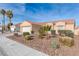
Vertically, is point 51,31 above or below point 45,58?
above

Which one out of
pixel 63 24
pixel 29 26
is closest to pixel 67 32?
pixel 63 24

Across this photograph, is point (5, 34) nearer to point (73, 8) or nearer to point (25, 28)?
point (25, 28)

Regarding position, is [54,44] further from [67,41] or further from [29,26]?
[29,26]

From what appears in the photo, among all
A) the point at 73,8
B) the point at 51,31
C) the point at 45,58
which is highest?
the point at 73,8

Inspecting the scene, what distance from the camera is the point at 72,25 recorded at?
2.38 meters

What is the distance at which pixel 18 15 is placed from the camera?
240 cm

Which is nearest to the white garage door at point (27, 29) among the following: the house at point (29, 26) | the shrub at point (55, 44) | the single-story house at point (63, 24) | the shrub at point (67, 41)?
the house at point (29, 26)

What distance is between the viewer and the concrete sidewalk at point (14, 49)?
7.81 ft

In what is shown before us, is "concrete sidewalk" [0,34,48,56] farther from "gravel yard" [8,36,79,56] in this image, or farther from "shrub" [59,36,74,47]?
"shrub" [59,36,74,47]

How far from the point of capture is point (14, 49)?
7.85 feet

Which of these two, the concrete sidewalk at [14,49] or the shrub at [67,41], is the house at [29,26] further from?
the shrub at [67,41]

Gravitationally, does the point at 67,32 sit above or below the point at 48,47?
above

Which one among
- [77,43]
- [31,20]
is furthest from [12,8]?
[77,43]

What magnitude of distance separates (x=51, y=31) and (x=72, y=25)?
1.00ft
